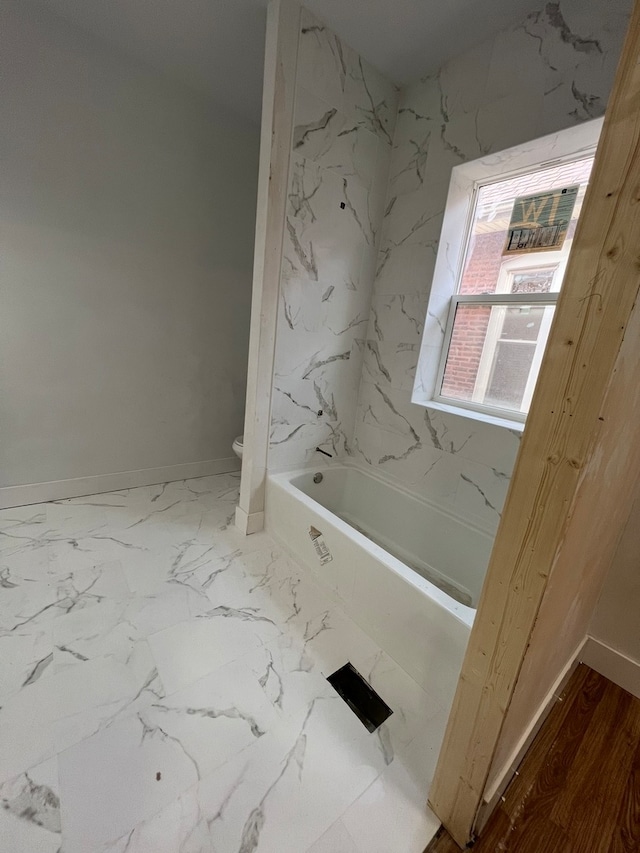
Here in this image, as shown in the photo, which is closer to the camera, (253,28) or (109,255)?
(253,28)

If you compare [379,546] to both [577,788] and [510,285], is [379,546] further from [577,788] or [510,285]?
[510,285]

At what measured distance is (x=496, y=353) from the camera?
1931 mm

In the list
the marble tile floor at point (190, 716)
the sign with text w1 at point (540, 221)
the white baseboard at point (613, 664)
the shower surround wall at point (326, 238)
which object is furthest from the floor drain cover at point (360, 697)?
the sign with text w1 at point (540, 221)

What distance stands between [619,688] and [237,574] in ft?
5.89

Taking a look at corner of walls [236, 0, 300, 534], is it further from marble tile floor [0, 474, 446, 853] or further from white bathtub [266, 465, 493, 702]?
marble tile floor [0, 474, 446, 853]

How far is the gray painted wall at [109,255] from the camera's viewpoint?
1866 mm

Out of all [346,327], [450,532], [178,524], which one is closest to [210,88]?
[346,327]

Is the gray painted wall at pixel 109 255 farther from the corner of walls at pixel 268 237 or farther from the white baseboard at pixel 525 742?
the white baseboard at pixel 525 742

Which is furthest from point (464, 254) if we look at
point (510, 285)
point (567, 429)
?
point (567, 429)

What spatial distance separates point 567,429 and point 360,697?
1241 millimetres

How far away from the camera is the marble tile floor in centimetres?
90

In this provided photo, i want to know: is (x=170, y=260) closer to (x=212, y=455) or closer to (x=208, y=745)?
(x=212, y=455)

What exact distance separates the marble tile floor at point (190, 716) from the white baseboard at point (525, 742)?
0.17 m

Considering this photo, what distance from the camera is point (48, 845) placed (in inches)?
32.8
